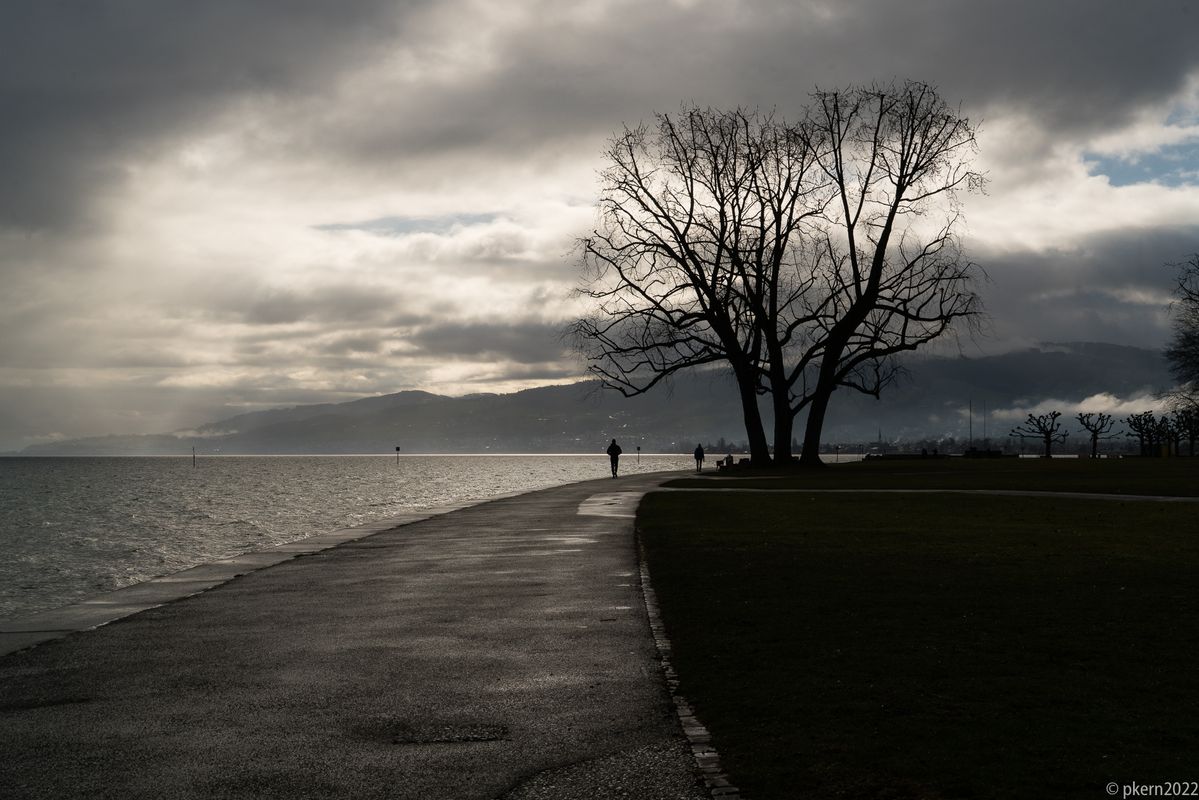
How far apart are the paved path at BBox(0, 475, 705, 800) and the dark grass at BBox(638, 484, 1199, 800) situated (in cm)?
67

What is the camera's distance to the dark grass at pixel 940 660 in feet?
19.4

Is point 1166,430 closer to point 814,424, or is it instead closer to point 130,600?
point 814,424

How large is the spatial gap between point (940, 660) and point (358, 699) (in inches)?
181

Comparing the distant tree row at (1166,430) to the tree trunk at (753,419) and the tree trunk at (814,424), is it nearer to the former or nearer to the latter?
the tree trunk at (814,424)

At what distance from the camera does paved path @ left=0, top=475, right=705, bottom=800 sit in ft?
19.8

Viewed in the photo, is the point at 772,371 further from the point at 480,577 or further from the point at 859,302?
the point at 480,577

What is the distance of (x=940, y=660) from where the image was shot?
28.0 feet

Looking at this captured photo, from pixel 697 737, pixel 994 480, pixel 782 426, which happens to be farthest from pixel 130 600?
pixel 782 426

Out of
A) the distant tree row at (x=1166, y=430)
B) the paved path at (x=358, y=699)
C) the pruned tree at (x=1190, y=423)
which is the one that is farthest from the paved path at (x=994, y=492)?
the pruned tree at (x=1190, y=423)

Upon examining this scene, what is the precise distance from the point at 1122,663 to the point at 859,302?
45432 mm

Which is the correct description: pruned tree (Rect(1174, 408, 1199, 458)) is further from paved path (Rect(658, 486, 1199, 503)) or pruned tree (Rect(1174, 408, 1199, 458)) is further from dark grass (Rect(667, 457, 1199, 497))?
paved path (Rect(658, 486, 1199, 503))

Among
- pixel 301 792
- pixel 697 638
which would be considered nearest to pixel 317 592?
pixel 697 638

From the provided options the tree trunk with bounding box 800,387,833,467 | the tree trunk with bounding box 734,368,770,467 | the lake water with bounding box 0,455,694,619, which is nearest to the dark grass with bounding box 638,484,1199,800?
the lake water with bounding box 0,455,694,619

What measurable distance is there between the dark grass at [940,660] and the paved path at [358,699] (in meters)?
0.67
